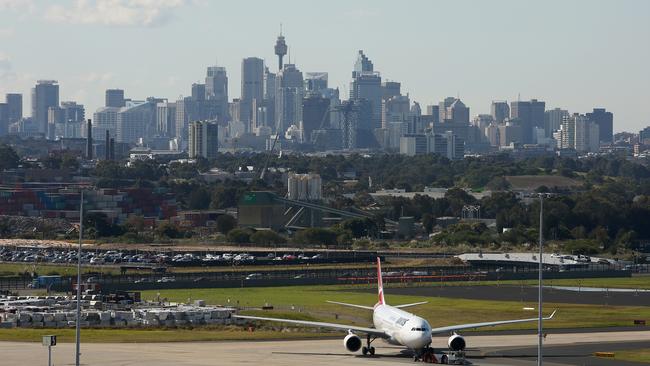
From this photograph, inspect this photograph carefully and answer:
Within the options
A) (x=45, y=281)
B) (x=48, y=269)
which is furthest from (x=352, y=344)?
(x=48, y=269)

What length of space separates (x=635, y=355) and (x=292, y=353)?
18.9 metres

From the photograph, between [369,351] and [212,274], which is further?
[212,274]

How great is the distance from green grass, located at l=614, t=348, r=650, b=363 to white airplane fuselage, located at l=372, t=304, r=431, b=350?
11.4 meters

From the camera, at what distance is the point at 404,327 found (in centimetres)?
8388

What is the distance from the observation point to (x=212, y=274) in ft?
509

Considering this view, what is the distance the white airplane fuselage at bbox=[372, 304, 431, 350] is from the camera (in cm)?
8231

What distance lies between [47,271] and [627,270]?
61.3 meters

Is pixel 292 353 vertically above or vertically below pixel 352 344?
below

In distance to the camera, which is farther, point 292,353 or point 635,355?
point 635,355

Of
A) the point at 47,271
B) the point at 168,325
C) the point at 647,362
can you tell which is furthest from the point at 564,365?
the point at 47,271

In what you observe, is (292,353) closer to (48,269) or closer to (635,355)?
(635,355)

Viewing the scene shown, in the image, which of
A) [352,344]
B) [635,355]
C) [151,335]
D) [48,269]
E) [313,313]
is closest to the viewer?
[352,344]

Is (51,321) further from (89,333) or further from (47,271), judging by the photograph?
(47,271)

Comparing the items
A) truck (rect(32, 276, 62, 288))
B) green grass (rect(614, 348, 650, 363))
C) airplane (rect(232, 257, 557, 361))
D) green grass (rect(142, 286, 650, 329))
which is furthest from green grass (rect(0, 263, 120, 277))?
green grass (rect(614, 348, 650, 363))
